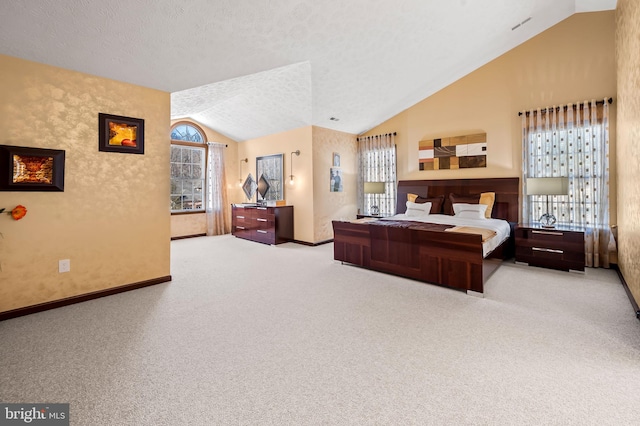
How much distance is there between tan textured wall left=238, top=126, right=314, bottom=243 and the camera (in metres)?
6.29

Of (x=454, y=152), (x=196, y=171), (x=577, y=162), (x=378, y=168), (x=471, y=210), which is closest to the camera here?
(x=577, y=162)

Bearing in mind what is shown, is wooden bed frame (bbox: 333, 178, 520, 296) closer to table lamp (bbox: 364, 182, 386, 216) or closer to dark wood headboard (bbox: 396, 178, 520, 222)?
dark wood headboard (bbox: 396, 178, 520, 222)

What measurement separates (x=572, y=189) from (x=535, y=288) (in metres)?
2.06

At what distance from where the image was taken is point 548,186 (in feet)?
14.1

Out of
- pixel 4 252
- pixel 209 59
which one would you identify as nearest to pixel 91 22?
pixel 209 59

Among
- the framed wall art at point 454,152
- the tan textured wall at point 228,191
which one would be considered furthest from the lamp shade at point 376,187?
the tan textured wall at point 228,191

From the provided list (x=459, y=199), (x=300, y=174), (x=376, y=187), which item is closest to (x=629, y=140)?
(x=459, y=199)

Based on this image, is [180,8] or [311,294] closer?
[180,8]

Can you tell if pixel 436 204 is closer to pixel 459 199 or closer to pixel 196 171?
pixel 459 199

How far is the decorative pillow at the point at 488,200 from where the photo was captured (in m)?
5.02

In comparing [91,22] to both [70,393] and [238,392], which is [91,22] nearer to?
[70,393]

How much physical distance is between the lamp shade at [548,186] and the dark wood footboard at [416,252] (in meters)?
1.97

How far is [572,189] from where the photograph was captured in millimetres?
4500

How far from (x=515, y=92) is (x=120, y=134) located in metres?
5.93
